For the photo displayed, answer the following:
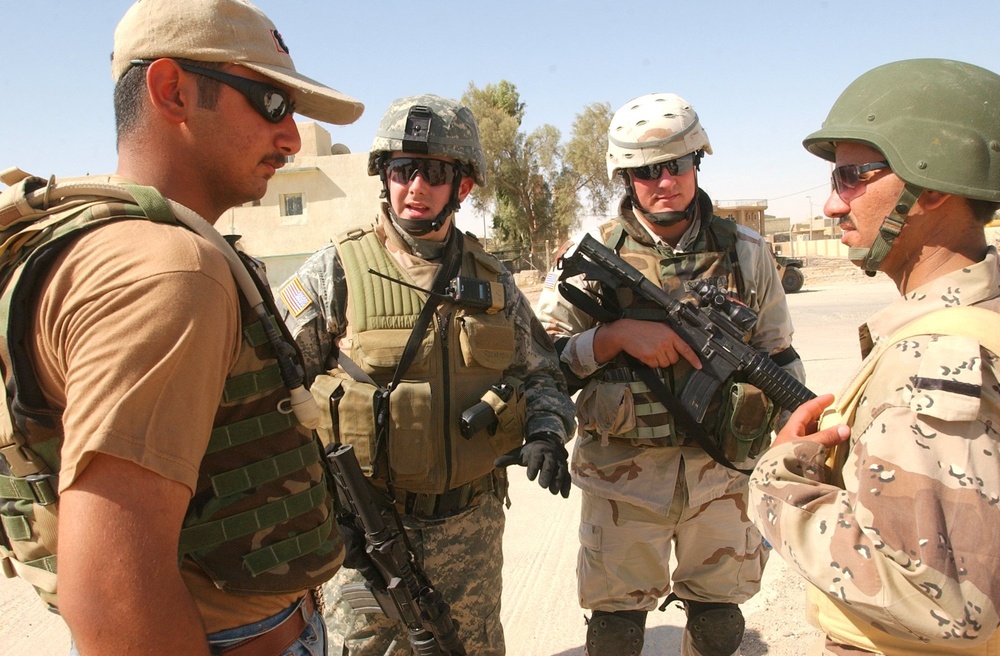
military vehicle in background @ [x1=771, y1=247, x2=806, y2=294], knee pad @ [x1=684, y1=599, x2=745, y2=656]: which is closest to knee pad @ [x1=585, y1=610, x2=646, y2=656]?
knee pad @ [x1=684, y1=599, x2=745, y2=656]

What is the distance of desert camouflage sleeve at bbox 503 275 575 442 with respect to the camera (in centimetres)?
264

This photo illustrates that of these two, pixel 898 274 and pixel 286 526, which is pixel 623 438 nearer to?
pixel 898 274

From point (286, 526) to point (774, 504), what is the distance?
1021 mm

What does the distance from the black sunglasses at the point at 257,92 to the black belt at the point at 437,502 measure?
1452 mm

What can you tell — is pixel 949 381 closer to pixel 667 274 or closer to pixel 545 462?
pixel 545 462

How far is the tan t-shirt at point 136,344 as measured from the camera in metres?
0.99

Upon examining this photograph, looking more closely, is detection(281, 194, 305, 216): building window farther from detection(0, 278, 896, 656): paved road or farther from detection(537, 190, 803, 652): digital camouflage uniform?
detection(537, 190, 803, 652): digital camouflage uniform

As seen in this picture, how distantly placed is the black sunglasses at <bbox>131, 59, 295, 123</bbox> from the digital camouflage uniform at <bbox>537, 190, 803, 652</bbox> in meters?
1.76

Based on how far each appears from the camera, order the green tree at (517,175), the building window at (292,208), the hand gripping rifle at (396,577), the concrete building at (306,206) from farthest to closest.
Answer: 1. the green tree at (517,175)
2. the building window at (292,208)
3. the concrete building at (306,206)
4. the hand gripping rifle at (396,577)

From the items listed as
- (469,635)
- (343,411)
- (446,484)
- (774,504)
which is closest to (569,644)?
(469,635)

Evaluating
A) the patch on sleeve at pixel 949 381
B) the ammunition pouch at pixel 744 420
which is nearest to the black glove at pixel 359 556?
the ammunition pouch at pixel 744 420

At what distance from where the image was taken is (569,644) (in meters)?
3.28

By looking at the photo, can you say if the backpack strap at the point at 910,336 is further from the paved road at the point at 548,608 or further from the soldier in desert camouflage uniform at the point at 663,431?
the paved road at the point at 548,608

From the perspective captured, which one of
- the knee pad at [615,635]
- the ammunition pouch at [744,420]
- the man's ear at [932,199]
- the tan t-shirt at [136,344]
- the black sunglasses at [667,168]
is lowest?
the knee pad at [615,635]
